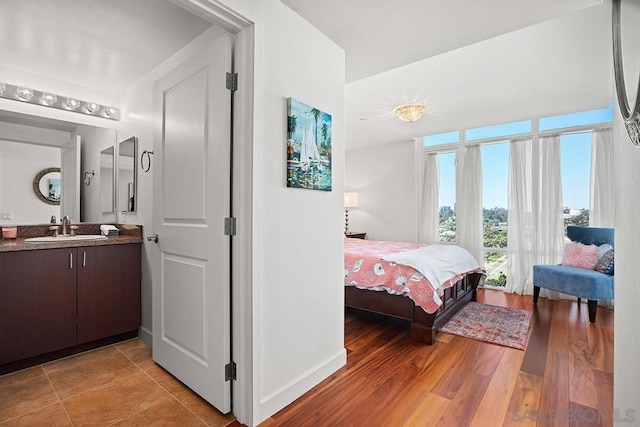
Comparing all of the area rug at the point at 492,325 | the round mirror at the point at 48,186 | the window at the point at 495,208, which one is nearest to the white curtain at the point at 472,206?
the window at the point at 495,208

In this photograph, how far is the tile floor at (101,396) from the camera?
5.52 ft

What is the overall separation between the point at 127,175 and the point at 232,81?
185cm

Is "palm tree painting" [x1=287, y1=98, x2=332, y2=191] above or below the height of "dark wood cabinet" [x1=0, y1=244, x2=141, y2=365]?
above

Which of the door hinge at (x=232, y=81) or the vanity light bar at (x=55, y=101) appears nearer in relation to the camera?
the door hinge at (x=232, y=81)

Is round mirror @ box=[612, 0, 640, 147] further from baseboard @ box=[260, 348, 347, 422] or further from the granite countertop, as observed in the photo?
the granite countertop

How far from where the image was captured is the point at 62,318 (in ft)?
7.60

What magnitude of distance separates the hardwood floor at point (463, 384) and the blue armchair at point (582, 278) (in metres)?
0.48

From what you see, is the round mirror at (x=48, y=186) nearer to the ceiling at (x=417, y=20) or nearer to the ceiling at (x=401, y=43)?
the ceiling at (x=401, y=43)

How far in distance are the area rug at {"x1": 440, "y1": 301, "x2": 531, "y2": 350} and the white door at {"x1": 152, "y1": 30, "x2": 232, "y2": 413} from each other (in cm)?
225

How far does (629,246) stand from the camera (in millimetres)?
1062

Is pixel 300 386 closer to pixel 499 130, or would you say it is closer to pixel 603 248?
pixel 603 248

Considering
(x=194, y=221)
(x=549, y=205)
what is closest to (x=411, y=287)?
(x=194, y=221)

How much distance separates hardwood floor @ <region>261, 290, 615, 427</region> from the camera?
171cm

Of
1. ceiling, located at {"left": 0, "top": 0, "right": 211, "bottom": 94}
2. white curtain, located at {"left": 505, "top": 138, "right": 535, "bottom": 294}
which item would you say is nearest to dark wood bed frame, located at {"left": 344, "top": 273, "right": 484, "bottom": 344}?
white curtain, located at {"left": 505, "top": 138, "right": 535, "bottom": 294}
